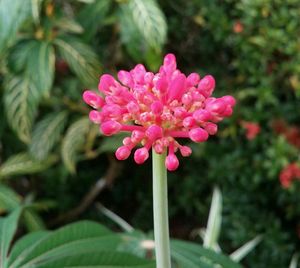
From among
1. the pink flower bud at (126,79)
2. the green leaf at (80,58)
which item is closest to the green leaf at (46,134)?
the green leaf at (80,58)

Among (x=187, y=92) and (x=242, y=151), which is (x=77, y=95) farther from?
(x=187, y=92)

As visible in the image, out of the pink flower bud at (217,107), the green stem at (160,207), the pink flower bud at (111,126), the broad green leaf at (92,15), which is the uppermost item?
the pink flower bud at (217,107)

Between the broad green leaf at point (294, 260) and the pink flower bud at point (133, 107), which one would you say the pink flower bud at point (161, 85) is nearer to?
the pink flower bud at point (133, 107)

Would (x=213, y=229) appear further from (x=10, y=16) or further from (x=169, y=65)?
(x=169, y=65)

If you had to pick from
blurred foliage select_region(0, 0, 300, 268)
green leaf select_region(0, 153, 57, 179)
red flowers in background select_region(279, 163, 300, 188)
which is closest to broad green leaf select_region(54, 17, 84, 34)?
blurred foliage select_region(0, 0, 300, 268)

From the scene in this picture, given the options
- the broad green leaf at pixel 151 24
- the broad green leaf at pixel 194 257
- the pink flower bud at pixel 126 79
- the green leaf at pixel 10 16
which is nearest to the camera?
the pink flower bud at pixel 126 79

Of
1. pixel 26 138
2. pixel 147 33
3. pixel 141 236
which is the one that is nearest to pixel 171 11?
pixel 147 33

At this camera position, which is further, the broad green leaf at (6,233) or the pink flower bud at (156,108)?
the broad green leaf at (6,233)
